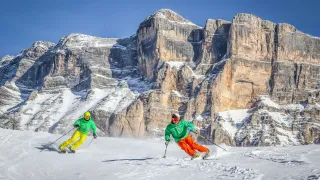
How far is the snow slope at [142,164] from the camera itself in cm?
1512

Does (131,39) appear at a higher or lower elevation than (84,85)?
higher

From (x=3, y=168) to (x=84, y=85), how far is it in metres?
120

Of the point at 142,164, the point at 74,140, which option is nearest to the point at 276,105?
the point at 74,140

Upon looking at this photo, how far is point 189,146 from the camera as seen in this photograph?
68.3 feet

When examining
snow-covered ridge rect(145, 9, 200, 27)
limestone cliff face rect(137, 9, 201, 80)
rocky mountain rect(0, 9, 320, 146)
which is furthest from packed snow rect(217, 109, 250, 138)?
snow-covered ridge rect(145, 9, 200, 27)

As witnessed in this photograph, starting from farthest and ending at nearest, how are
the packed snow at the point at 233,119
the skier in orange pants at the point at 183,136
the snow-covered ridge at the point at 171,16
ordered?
1. the snow-covered ridge at the point at 171,16
2. the packed snow at the point at 233,119
3. the skier in orange pants at the point at 183,136

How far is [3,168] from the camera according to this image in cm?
1848

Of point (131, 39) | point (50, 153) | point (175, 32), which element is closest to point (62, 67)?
point (131, 39)

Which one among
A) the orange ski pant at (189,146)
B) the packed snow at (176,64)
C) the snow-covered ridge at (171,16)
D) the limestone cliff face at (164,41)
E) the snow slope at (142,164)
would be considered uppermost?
the snow-covered ridge at (171,16)

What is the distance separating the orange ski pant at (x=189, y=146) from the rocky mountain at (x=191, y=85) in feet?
274

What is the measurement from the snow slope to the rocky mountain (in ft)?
270

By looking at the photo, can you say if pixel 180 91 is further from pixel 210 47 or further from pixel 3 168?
pixel 3 168

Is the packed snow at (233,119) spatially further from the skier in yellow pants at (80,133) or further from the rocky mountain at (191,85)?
the skier in yellow pants at (80,133)

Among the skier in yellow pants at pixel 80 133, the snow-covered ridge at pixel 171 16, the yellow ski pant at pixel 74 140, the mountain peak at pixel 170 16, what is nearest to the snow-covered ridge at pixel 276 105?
the snow-covered ridge at pixel 171 16
